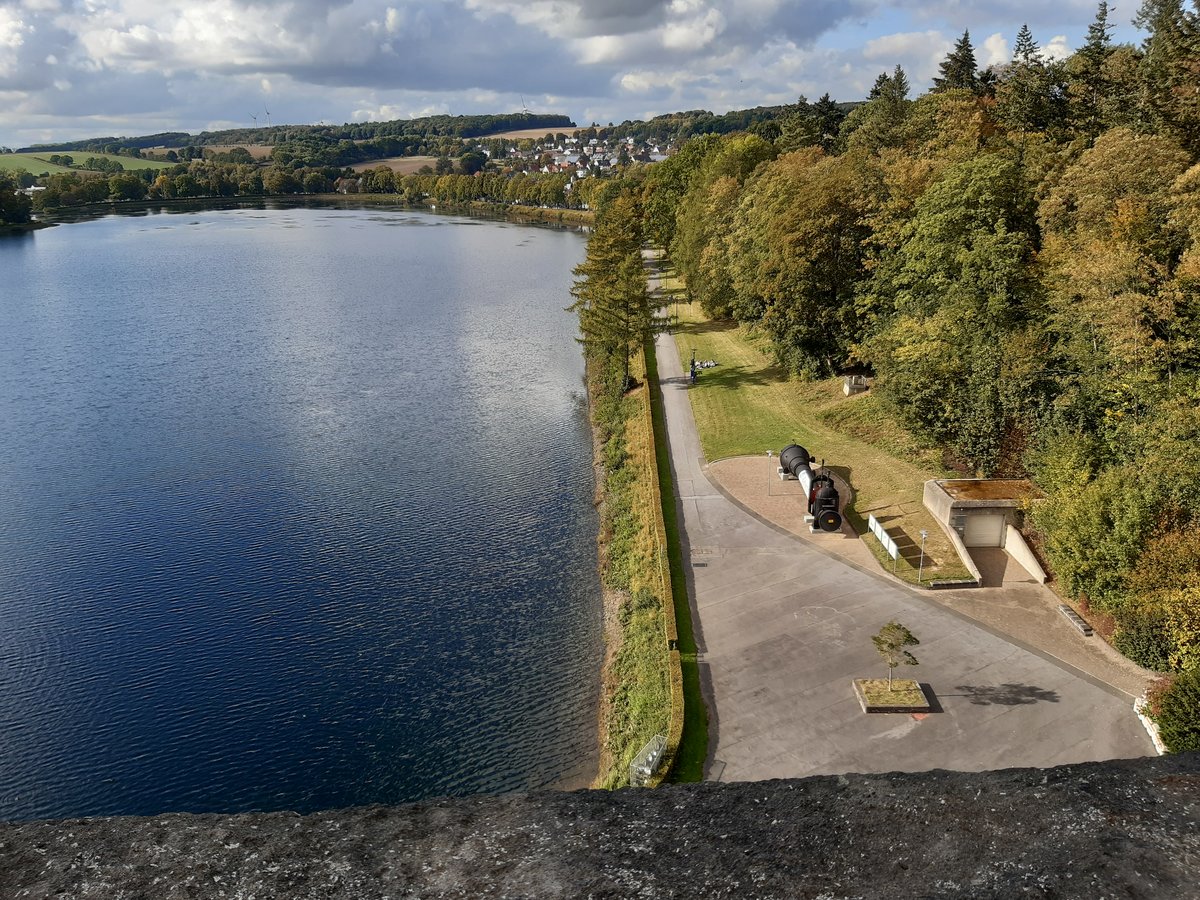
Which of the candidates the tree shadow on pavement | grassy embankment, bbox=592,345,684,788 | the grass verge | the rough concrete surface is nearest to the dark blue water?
grassy embankment, bbox=592,345,684,788

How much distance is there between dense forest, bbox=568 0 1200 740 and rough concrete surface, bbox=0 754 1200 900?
50.9 feet

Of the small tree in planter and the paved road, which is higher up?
the small tree in planter

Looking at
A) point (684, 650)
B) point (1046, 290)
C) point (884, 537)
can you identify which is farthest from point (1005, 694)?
point (1046, 290)

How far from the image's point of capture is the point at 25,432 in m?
45.6

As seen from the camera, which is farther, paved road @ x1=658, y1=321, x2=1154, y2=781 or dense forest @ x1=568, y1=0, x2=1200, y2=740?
dense forest @ x1=568, y1=0, x2=1200, y2=740

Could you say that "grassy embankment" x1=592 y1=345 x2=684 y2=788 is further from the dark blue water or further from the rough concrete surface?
the rough concrete surface

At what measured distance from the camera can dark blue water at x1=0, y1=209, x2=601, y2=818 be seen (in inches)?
890

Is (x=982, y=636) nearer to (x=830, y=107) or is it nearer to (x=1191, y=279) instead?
(x=1191, y=279)

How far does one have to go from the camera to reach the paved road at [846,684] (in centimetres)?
1908

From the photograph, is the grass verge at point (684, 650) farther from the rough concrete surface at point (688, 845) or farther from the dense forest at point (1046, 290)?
the rough concrete surface at point (688, 845)

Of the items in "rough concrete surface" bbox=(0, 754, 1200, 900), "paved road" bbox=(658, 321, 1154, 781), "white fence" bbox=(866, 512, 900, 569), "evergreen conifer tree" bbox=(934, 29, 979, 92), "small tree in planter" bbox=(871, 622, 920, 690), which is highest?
"evergreen conifer tree" bbox=(934, 29, 979, 92)

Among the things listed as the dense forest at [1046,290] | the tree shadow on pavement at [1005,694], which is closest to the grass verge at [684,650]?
the tree shadow on pavement at [1005,694]

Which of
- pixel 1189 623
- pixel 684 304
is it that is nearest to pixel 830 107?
pixel 684 304

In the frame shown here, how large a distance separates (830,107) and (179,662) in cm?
7469
